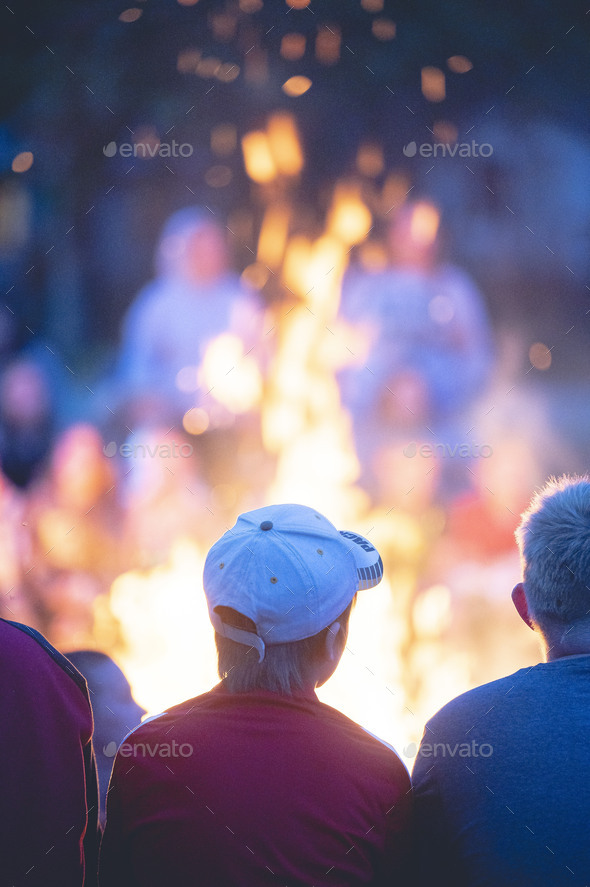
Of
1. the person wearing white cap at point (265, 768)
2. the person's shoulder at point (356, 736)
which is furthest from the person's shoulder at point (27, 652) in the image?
the person's shoulder at point (356, 736)

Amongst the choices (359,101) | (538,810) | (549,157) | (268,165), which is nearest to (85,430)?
(268,165)

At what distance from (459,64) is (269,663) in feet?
9.60

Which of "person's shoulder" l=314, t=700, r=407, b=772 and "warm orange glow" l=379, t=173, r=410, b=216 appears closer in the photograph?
"person's shoulder" l=314, t=700, r=407, b=772

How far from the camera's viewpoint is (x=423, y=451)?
3092 millimetres

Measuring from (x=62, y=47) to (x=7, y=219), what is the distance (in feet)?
2.50

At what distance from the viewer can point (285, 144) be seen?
308 centimetres

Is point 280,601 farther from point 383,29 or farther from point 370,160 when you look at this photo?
point 383,29

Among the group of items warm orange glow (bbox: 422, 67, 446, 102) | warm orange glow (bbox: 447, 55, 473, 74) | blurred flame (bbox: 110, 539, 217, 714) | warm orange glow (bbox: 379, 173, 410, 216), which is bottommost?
blurred flame (bbox: 110, 539, 217, 714)

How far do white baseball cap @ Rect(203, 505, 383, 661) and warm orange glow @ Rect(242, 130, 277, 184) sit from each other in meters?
2.40

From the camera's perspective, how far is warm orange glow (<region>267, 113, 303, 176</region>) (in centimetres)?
306

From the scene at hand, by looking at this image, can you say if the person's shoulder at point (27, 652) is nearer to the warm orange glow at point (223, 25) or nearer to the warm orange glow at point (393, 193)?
the warm orange glow at point (393, 193)

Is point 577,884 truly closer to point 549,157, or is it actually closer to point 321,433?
point 321,433

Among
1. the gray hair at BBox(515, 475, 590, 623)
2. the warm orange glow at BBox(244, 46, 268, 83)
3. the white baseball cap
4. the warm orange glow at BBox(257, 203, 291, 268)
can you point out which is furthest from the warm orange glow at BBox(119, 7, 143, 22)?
the gray hair at BBox(515, 475, 590, 623)

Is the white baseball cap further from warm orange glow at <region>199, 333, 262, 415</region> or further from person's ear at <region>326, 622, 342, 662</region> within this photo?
warm orange glow at <region>199, 333, 262, 415</region>
